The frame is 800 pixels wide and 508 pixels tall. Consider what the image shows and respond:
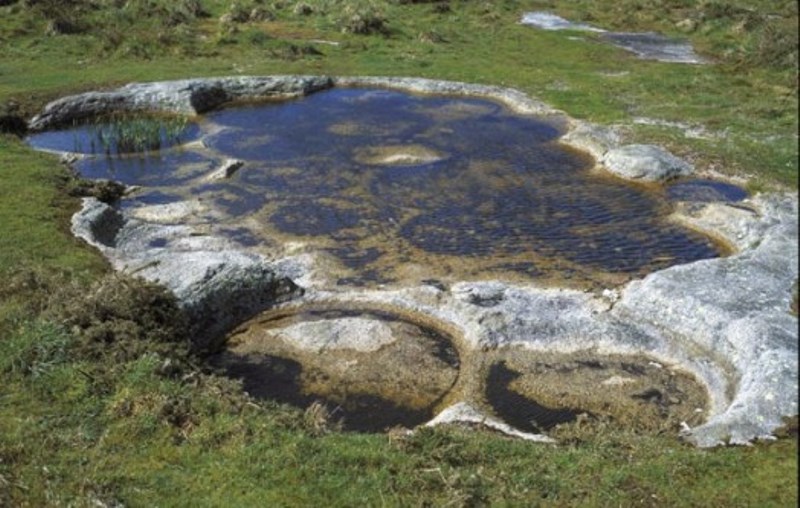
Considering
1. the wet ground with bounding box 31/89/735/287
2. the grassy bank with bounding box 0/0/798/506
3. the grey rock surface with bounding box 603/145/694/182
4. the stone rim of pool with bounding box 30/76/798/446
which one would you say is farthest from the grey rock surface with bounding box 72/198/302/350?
the grey rock surface with bounding box 603/145/694/182

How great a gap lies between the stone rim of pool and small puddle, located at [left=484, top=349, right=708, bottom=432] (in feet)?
1.56

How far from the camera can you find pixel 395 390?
2206 cm

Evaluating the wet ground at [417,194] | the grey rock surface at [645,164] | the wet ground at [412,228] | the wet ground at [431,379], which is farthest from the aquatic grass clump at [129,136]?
the grey rock surface at [645,164]

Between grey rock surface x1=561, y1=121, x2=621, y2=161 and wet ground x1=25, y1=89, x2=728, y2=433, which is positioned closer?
wet ground x1=25, y1=89, x2=728, y2=433

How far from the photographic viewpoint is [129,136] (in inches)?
1767

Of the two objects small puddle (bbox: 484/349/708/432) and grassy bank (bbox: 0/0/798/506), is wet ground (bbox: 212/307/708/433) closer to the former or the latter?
small puddle (bbox: 484/349/708/432)

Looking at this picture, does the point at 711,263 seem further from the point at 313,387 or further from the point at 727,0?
the point at 727,0

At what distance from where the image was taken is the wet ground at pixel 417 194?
98.1 feet

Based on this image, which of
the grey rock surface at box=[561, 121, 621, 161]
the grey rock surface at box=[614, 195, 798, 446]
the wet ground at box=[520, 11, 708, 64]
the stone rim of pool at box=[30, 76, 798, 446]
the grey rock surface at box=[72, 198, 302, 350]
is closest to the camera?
the grey rock surface at box=[614, 195, 798, 446]

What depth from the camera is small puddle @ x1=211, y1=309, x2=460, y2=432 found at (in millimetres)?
21438

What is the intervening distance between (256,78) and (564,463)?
45037 millimetres

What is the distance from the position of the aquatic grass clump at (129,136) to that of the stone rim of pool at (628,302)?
12320 millimetres

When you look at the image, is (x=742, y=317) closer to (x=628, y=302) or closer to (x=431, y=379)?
(x=628, y=302)

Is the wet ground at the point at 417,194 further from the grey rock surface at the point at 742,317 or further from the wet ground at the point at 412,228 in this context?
the grey rock surface at the point at 742,317
